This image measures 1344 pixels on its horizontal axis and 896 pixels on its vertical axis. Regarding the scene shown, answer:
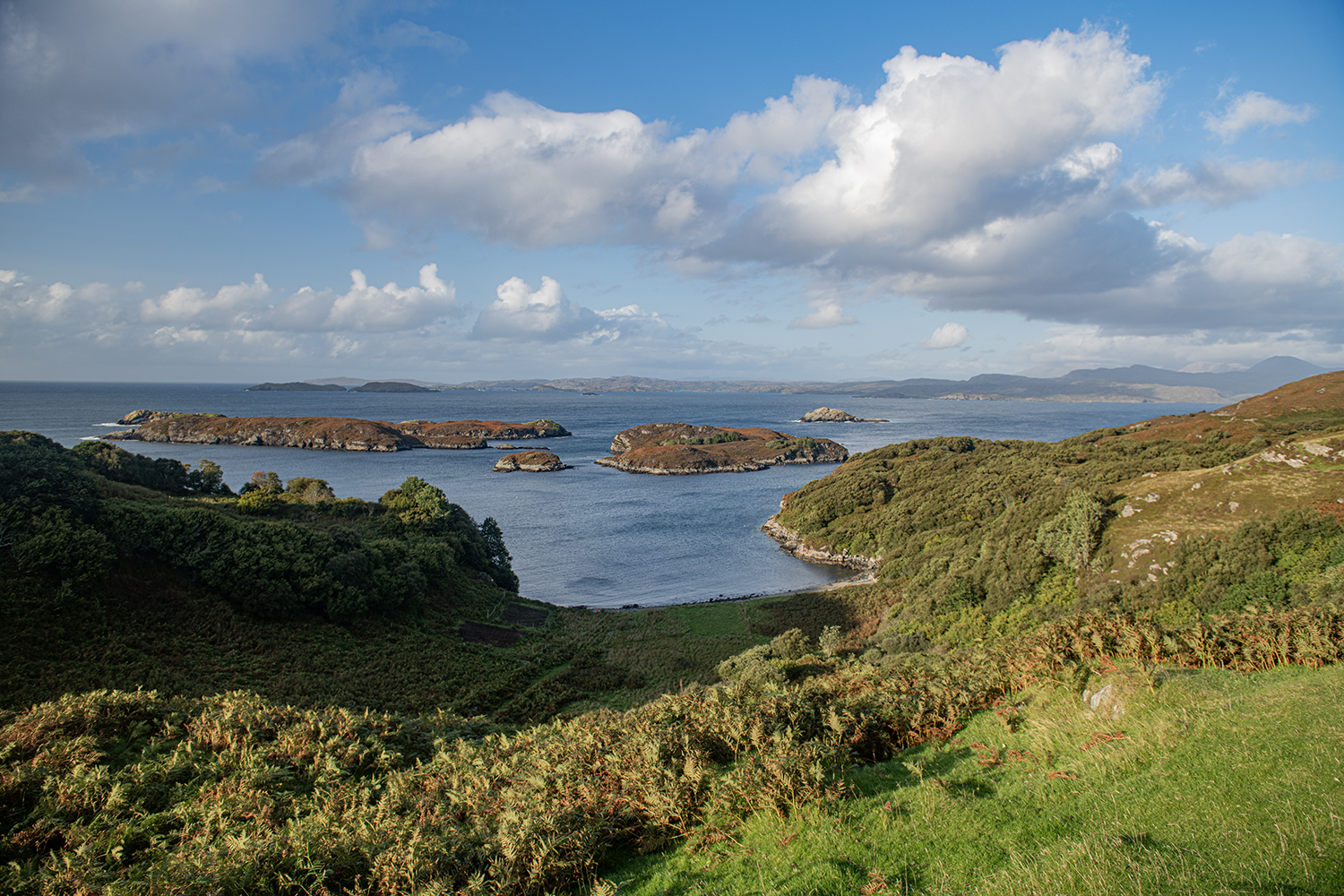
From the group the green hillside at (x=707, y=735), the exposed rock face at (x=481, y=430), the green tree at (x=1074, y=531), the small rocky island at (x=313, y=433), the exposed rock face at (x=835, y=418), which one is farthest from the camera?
the exposed rock face at (x=835, y=418)

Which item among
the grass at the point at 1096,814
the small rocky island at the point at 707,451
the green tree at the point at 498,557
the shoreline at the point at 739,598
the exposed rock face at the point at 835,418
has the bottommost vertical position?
the shoreline at the point at 739,598

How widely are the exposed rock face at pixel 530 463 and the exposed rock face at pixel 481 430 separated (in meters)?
38.7

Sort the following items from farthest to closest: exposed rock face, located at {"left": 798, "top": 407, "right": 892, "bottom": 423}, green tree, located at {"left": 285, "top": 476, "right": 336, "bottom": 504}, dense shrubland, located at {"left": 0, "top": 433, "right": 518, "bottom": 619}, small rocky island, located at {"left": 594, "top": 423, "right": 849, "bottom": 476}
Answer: exposed rock face, located at {"left": 798, "top": 407, "right": 892, "bottom": 423} < small rocky island, located at {"left": 594, "top": 423, "right": 849, "bottom": 476} < green tree, located at {"left": 285, "top": 476, "right": 336, "bottom": 504} < dense shrubland, located at {"left": 0, "top": 433, "right": 518, "bottom": 619}

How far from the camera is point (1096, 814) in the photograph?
550 cm

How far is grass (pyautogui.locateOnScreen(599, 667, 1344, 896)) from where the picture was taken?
4363 millimetres

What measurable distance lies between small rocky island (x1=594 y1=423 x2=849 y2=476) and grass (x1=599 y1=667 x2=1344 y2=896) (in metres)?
89.5

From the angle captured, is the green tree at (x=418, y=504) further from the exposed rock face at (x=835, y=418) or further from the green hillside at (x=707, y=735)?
the exposed rock face at (x=835, y=418)

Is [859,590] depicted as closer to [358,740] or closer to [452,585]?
[452,585]

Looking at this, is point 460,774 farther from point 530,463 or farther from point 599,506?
point 530,463

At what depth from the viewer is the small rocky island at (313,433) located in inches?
4820

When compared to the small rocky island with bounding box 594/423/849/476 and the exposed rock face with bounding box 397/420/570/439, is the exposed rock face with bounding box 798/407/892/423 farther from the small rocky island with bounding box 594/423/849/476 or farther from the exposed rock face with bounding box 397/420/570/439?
the exposed rock face with bounding box 397/420/570/439

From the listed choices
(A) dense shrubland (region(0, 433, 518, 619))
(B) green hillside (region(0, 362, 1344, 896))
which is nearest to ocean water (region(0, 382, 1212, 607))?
(A) dense shrubland (region(0, 433, 518, 619))

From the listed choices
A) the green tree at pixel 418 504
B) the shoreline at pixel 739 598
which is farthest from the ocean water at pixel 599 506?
the green tree at pixel 418 504

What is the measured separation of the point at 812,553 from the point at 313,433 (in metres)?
115
